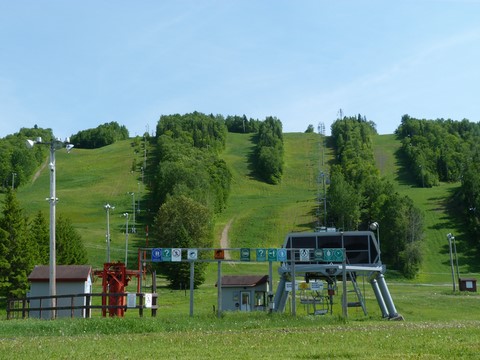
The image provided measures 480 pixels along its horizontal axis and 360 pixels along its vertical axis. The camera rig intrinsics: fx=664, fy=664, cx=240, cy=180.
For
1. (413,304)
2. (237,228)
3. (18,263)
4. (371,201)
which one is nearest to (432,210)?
(371,201)

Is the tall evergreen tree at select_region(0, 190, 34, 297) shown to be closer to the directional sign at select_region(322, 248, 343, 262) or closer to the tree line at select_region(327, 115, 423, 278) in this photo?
the directional sign at select_region(322, 248, 343, 262)

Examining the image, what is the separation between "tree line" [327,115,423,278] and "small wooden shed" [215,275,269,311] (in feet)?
156

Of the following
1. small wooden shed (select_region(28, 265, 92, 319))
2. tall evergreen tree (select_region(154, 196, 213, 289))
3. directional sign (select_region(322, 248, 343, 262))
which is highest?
tall evergreen tree (select_region(154, 196, 213, 289))

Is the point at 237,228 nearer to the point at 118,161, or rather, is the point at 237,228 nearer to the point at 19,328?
the point at 118,161

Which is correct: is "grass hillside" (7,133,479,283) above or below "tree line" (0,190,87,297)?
above

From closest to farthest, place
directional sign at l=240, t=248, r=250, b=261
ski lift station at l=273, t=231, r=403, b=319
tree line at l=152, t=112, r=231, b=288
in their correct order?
1. directional sign at l=240, t=248, r=250, b=261
2. ski lift station at l=273, t=231, r=403, b=319
3. tree line at l=152, t=112, r=231, b=288

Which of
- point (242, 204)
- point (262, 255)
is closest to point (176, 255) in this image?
point (262, 255)

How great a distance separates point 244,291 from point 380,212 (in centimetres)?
7153

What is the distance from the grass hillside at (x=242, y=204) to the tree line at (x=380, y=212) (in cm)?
373

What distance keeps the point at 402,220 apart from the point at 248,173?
3359 inches

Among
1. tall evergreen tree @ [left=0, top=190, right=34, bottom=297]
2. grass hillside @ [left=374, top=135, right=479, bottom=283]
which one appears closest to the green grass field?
grass hillside @ [left=374, top=135, right=479, bottom=283]

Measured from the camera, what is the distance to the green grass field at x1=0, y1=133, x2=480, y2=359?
47.8 ft

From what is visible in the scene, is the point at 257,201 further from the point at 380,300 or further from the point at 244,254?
the point at 244,254

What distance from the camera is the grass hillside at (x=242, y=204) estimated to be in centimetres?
10831
